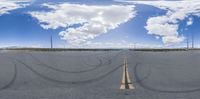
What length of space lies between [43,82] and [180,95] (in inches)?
340

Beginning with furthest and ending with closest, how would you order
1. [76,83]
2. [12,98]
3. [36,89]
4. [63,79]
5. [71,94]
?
[63,79] < [76,83] < [36,89] < [71,94] < [12,98]

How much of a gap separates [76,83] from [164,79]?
5566 millimetres

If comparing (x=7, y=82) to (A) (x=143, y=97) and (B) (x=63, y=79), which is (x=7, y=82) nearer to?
(B) (x=63, y=79)

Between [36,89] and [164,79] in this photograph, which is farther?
[164,79]

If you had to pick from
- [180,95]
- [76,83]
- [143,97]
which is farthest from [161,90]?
[76,83]

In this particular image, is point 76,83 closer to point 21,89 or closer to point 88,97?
point 21,89

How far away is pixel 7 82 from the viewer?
84.4 feet

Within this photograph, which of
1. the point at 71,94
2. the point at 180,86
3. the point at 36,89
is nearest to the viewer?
the point at 71,94

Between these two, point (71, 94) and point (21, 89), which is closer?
point (71, 94)

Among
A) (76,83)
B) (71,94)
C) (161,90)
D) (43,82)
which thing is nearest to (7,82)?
(43,82)

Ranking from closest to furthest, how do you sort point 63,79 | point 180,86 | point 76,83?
1. point 180,86
2. point 76,83
3. point 63,79

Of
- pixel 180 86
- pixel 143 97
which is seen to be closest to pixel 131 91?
pixel 143 97

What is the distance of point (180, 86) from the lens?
24.0 meters

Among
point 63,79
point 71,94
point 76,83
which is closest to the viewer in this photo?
point 71,94
